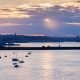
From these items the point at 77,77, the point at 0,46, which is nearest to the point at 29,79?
the point at 77,77

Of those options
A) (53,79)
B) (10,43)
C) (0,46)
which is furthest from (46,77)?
(10,43)

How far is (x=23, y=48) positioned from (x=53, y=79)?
92.2 metres

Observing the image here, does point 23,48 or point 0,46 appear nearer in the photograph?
point 0,46

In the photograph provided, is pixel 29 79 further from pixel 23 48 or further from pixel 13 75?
pixel 23 48

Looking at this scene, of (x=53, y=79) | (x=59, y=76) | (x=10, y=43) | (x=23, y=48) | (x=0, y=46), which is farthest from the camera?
(x=10, y=43)

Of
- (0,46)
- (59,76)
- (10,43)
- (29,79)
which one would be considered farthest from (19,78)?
(10,43)

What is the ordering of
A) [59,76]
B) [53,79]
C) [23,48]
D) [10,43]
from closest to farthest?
[53,79], [59,76], [23,48], [10,43]

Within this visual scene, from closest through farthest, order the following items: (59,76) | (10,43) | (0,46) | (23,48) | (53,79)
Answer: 1. (53,79)
2. (59,76)
3. (0,46)
4. (23,48)
5. (10,43)

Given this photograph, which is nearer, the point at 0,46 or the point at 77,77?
the point at 77,77

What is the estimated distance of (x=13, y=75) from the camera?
4519 cm

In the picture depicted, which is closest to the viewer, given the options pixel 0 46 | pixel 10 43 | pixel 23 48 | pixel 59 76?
pixel 59 76

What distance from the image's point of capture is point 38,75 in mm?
45406

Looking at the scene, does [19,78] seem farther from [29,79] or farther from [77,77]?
[77,77]

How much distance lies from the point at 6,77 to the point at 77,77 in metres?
6.18
